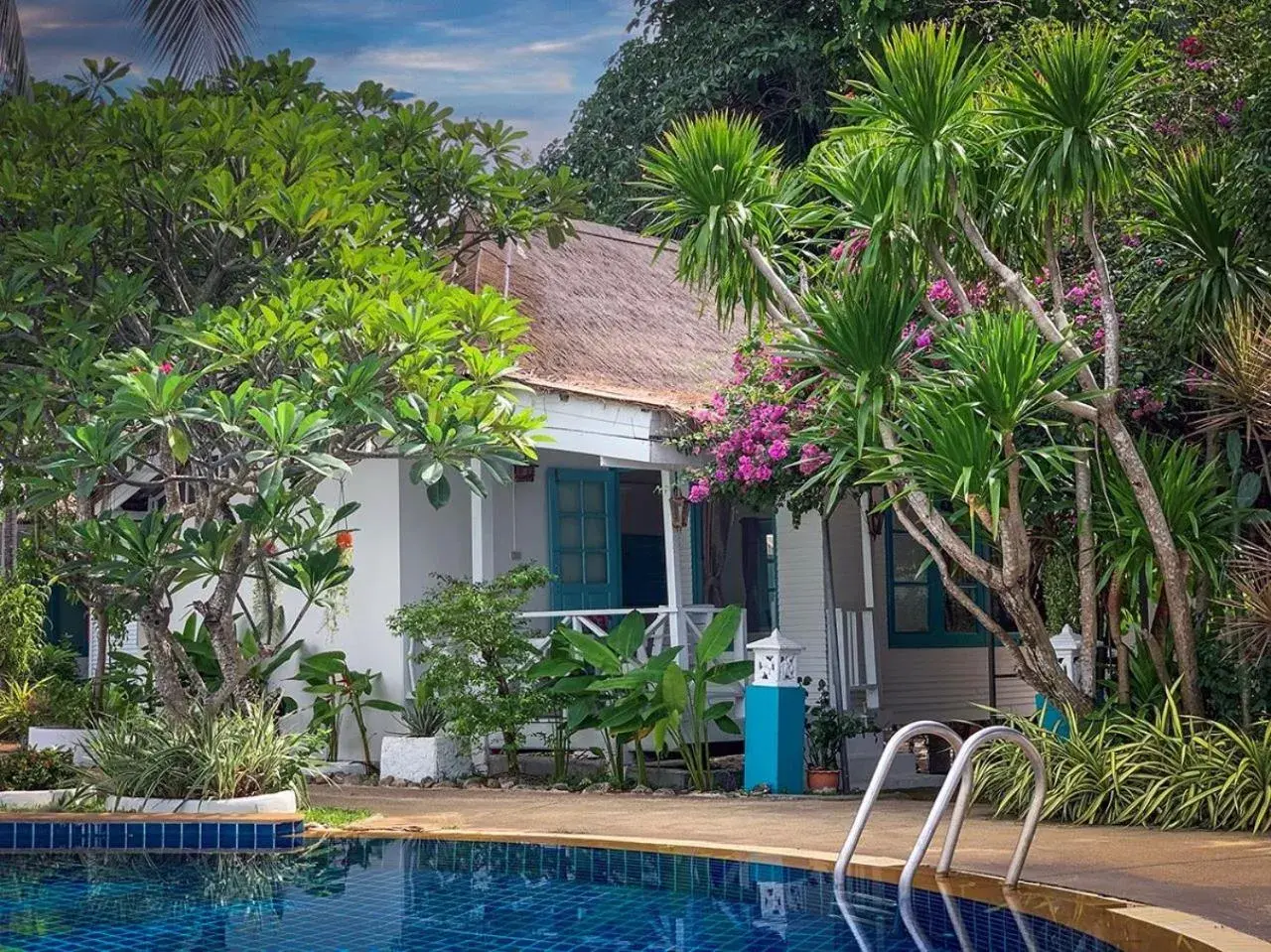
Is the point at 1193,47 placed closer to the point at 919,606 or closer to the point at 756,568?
the point at 919,606

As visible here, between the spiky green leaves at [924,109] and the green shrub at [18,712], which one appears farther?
the green shrub at [18,712]

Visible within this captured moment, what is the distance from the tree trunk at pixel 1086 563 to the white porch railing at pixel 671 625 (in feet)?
9.47

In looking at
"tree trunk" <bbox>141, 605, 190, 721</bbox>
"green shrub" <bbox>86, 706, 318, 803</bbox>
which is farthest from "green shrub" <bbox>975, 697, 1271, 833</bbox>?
"tree trunk" <bbox>141, 605, 190, 721</bbox>

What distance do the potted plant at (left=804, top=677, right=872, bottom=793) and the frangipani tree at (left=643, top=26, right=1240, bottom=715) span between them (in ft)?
6.47

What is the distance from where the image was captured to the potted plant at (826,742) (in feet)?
35.8

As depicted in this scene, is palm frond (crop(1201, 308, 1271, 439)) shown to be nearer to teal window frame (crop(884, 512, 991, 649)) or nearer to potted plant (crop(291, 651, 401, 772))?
teal window frame (crop(884, 512, 991, 649))

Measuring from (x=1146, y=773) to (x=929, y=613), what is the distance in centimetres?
533

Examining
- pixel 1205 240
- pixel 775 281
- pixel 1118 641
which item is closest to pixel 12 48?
pixel 775 281

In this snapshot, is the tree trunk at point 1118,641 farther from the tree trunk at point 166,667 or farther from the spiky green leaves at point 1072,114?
the tree trunk at point 166,667

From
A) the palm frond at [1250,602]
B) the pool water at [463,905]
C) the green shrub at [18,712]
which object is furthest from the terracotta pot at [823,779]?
the green shrub at [18,712]

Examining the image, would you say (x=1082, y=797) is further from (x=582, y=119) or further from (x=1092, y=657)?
(x=582, y=119)

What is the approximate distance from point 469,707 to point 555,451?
272 cm

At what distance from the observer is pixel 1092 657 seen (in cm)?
923

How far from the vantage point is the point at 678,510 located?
12.0m
